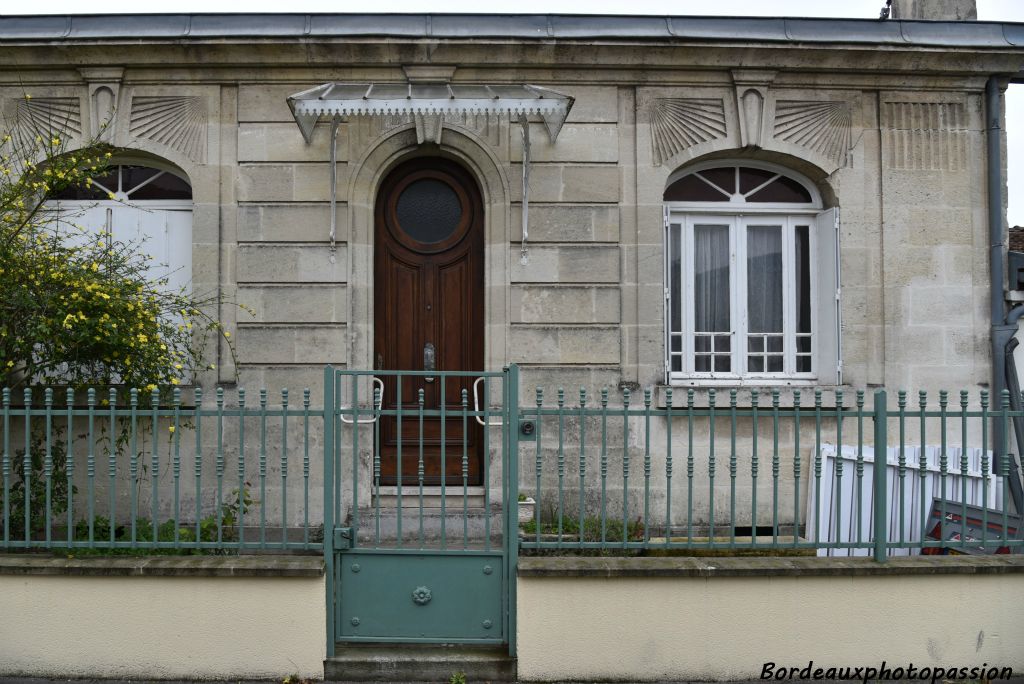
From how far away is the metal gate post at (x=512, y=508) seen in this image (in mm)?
4641

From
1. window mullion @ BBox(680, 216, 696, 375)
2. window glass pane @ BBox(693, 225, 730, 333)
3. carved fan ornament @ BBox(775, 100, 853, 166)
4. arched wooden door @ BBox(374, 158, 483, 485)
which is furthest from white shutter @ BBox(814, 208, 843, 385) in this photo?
arched wooden door @ BBox(374, 158, 483, 485)

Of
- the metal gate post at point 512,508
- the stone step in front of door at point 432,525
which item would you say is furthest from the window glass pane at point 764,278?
the metal gate post at point 512,508

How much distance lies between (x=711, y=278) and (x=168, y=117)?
513cm

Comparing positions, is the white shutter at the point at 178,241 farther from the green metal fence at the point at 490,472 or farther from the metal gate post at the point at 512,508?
the metal gate post at the point at 512,508

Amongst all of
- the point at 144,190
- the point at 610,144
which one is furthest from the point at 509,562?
the point at 144,190

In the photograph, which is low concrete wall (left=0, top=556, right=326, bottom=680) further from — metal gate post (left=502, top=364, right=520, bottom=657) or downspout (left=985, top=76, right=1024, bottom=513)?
downspout (left=985, top=76, right=1024, bottom=513)

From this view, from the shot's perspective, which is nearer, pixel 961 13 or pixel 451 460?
pixel 451 460

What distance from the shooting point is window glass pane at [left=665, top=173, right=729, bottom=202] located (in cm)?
745

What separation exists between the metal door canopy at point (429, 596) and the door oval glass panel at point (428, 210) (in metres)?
3.37

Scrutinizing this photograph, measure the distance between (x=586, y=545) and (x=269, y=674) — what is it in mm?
1997

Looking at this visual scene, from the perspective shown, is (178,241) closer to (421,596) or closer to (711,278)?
→ (421,596)

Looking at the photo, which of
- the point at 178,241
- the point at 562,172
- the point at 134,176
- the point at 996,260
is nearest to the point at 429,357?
the point at 562,172

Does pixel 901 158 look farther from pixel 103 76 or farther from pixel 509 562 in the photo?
pixel 103 76

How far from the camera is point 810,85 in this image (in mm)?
Result: 7152
